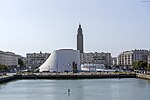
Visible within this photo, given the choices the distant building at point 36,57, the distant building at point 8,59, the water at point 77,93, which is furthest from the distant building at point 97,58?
the water at point 77,93

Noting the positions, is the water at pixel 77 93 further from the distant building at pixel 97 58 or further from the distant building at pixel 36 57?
the distant building at pixel 97 58

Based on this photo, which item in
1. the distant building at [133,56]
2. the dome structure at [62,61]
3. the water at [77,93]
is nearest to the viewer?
the water at [77,93]

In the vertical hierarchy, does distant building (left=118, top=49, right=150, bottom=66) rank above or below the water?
above

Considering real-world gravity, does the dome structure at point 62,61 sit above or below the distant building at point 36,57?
below

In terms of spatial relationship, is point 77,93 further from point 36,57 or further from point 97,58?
point 97,58

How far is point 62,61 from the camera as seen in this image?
69.2 metres

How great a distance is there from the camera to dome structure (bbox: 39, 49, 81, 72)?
225 ft

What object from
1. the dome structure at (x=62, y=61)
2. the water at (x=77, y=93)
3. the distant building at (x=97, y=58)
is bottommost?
the water at (x=77, y=93)

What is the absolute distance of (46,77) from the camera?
170ft

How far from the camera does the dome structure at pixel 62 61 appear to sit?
68.7 metres

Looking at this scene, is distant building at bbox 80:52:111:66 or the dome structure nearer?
the dome structure

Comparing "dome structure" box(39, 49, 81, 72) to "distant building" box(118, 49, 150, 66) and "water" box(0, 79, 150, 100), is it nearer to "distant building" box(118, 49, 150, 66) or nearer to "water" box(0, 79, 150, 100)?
"water" box(0, 79, 150, 100)

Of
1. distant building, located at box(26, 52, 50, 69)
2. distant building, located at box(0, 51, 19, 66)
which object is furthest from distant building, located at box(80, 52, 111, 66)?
distant building, located at box(0, 51, 19, 66)

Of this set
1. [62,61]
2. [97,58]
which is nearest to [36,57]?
[97,58]
